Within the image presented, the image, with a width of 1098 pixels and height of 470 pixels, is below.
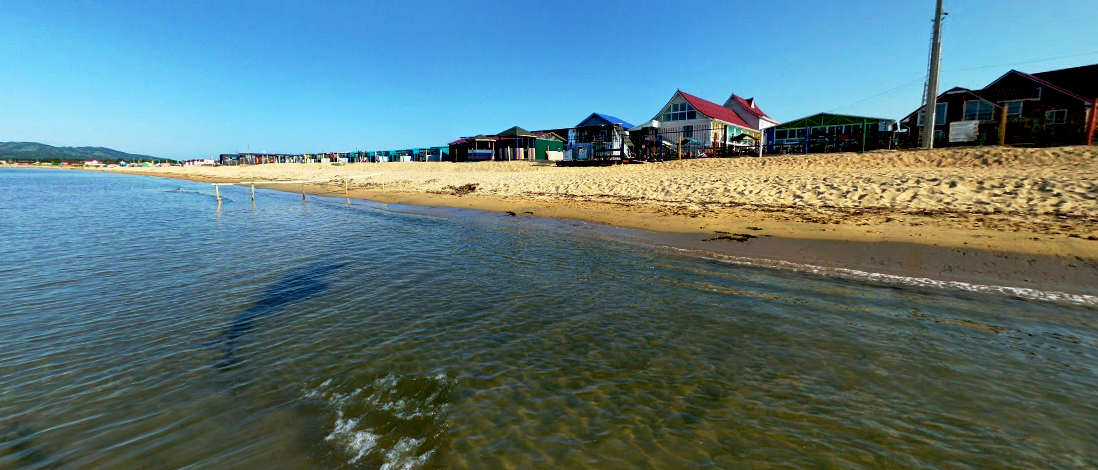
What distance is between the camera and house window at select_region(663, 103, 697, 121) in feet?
130

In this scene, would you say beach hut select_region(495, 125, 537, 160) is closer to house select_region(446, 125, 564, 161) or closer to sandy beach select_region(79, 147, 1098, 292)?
house select_region(446, 125, 564, 161)

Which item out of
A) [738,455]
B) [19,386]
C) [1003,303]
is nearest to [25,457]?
[19,386]

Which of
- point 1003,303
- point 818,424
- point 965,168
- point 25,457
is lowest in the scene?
point 25,457

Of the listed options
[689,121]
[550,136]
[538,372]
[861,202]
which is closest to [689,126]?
[689,121]

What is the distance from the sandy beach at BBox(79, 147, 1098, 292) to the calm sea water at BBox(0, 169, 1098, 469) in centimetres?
323

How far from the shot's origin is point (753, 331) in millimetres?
5227

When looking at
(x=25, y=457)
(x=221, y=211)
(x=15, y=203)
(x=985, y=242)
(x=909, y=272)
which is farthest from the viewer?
(x=15, y=203)

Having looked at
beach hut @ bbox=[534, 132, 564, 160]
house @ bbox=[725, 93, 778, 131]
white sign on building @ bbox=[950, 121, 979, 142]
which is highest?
house @ bbox=[725, 93, 778, 131]

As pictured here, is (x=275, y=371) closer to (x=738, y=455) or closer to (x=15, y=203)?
(x=738, y=455)

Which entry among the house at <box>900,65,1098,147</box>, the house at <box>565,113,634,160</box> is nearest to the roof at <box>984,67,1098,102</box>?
the house at <box>900,65,1098,147</box>

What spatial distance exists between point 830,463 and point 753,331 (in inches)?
91.2

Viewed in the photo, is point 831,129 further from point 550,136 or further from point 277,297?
point 277,297

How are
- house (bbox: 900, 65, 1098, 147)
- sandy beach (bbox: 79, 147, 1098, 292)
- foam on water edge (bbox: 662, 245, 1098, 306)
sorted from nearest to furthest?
foam on water edge (bbox: 662, 245, 1098, 306)
sandy beach (bbox: 79, 147, 1098, 292)
house (bbox: 900, 65, 1098, 147)

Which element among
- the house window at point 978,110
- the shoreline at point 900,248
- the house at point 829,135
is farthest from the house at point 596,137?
the house window at point 978,110
